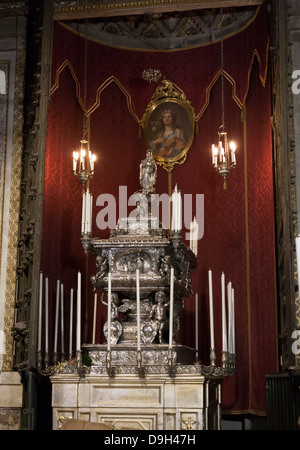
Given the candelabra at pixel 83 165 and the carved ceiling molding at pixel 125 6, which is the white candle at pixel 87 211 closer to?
the candelabra at pixel 83 165

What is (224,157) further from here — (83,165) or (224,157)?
(83,165)

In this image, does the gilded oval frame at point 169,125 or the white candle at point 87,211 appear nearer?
the white candle at point 87,211

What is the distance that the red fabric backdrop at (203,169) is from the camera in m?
9.22

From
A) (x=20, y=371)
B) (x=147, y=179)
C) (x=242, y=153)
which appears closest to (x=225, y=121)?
(x=242, y=153)

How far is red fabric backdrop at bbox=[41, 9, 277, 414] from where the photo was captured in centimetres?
922

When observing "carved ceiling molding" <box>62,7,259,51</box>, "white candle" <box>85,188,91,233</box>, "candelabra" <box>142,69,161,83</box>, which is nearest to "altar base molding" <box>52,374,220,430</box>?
"white candle" <box>85,188,91,233</box>

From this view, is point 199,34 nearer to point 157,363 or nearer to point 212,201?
point 212,201

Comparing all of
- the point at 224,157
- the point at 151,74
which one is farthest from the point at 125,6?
the point at 224,157

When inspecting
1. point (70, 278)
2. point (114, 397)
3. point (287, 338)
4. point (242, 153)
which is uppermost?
point (242, 153)

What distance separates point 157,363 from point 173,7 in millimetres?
4866

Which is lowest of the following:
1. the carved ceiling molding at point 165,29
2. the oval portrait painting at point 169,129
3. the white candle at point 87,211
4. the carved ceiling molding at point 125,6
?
the white candle at point 87,211

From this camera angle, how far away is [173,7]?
9.09 metres

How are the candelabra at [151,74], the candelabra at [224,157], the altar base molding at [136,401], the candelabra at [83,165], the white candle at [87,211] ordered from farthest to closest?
the candelabra at [151,74]
the candelabra at [83,165]
the candelabra at [224,157]
the white candle at [87,211]
the altar base molding at [136,401]

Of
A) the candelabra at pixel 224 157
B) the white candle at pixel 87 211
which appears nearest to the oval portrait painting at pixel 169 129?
the candelabra at pixel 224 157
